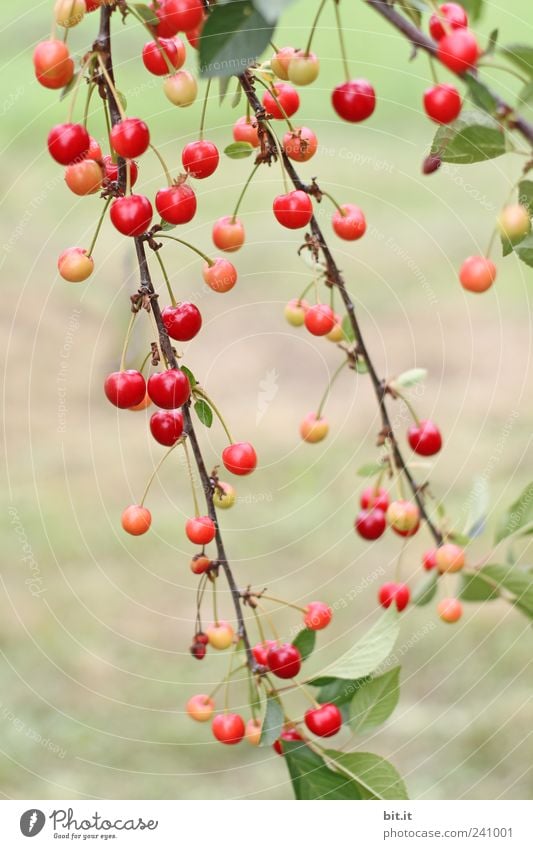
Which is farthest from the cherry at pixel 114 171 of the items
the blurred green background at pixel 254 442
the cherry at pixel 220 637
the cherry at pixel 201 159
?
the blurred green background at pixel 254 442

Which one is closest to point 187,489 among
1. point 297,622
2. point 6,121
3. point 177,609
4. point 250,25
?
point 177,609

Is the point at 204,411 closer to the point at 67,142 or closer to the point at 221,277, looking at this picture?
the point at 221,277

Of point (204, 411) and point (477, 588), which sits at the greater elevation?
point (204, 411)

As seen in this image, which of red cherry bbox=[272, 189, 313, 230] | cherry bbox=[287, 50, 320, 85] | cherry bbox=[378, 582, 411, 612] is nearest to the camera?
cherry bbox=[287, 50, 320, 85]

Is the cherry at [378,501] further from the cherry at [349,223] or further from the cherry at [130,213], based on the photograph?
the cherry at [130,213]

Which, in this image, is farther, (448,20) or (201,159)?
(201,159)

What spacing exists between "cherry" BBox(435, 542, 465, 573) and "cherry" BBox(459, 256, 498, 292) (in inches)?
12.5

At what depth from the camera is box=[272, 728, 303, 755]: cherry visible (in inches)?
26.4

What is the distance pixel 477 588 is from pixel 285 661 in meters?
0.19

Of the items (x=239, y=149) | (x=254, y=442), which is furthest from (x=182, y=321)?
(x=254, y=442)

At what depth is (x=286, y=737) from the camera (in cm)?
Answer: 68

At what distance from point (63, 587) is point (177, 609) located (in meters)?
0.24
